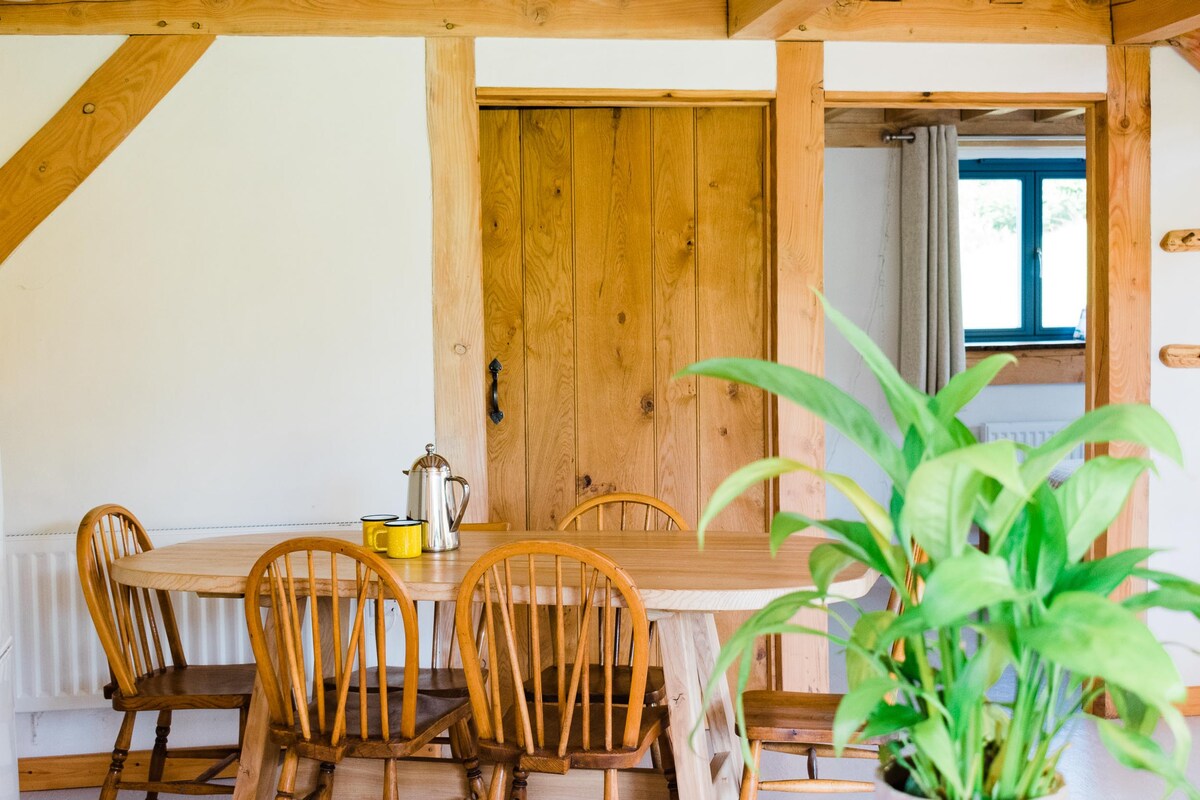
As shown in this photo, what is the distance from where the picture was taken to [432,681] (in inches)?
113

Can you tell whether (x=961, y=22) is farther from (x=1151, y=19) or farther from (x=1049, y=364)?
(x=1049, y=364)

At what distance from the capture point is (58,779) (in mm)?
3418

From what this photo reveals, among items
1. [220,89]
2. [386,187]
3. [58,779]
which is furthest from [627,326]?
[58,779]

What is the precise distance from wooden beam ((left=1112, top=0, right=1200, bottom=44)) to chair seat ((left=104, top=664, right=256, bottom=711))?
3.24 meters

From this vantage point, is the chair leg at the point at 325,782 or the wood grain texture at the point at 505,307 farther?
the wood grain texture at the point at 505,307

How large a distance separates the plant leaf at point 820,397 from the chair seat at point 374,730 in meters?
1.55

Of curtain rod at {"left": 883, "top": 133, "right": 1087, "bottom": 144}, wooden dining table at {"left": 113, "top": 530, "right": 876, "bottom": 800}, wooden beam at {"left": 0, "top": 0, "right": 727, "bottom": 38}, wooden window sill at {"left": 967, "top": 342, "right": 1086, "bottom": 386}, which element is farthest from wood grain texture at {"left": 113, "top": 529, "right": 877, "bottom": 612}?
curtain rod at {"left": 883, "top": 133, "right": 1087, "bottom": 144}

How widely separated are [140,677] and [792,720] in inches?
64.0

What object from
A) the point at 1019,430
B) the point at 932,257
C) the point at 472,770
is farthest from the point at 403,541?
the point at 1019,430

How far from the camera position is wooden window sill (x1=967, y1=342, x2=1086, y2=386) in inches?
241

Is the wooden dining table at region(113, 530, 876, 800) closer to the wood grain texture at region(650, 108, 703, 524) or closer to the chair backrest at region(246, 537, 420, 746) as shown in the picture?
the chair backrest at region(246, 537, 420, 746)

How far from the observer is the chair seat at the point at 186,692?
8.94 ft

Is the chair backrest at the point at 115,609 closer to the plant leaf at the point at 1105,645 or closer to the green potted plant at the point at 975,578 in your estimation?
the green potted plant at the point at 975,578

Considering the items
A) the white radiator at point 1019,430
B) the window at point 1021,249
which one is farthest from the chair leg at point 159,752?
the window at point 1021,249
